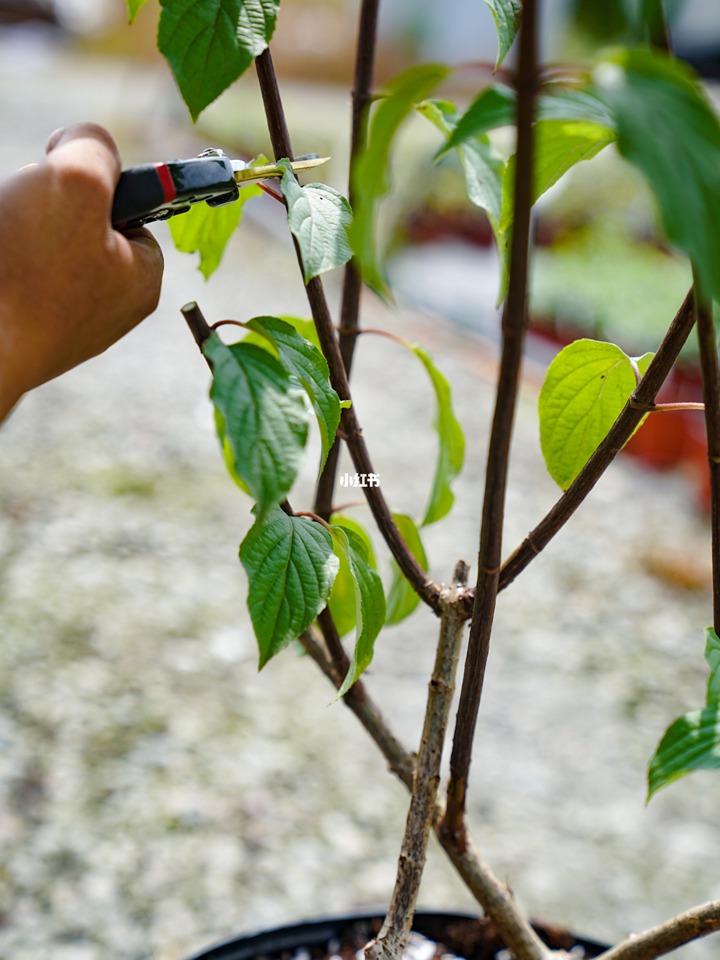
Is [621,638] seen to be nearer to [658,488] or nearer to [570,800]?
[570,800]

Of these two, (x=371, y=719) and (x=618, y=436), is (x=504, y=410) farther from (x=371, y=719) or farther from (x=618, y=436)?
(x=371, y=719)

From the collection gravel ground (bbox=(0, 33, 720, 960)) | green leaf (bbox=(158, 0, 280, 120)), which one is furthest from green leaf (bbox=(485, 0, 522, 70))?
gravel ground (bbox=(0, 33, 720, 960))

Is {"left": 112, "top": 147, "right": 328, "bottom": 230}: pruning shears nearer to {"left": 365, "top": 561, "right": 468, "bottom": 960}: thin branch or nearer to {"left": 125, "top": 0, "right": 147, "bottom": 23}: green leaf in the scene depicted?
{"left": 125, "top": 0, "right": 147, "bottom": 23}: green leaf

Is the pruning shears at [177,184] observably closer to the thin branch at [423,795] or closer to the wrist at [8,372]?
the wrist at [8,372]

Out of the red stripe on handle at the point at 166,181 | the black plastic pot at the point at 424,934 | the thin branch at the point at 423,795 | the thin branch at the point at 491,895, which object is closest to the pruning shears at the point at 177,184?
the red stripe on handle at the point at 166,181

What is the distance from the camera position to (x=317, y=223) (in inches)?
13.2

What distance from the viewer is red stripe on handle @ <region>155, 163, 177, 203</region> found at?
1.11ft

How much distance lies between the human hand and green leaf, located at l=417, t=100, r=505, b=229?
0.53 ft

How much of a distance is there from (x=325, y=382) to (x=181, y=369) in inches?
79.8

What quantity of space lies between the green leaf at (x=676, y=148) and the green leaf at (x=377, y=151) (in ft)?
0.16

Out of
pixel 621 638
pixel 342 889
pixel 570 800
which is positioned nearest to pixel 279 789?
pixel 342 889

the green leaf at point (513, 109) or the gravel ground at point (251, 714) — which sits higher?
the gravel ground at point (251, 714)

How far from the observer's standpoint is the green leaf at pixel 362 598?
0.38m

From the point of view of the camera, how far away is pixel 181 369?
231 cm
